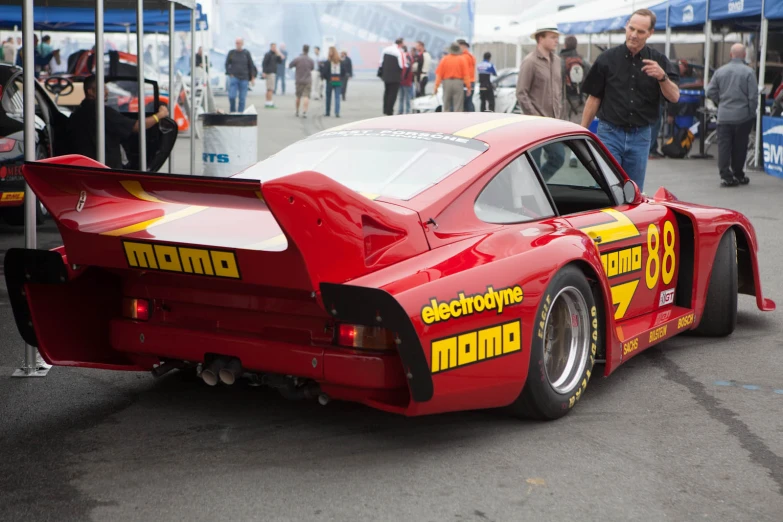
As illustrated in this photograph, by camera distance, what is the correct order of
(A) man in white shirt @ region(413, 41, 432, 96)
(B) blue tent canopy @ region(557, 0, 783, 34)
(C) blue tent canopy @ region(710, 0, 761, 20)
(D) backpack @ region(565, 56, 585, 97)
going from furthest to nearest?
(A) man in white shirt @ region(413, 41, 432, 96) → (D) backpack @ region(565, 56, 585, 97) → (C) blue tent canopy @ region(710, 0, 761, 20) → (B) blue tent canopy @ region(557, 0, 783, 34)

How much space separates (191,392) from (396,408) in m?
1.33

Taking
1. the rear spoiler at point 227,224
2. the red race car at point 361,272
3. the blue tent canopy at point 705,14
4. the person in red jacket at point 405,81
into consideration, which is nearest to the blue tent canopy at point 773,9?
the blue tent canopy at point 705,14

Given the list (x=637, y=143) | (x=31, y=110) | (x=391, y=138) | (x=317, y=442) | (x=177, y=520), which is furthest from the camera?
(x=637, y=143)

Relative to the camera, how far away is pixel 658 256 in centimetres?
505

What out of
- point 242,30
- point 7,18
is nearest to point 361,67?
point 242,30

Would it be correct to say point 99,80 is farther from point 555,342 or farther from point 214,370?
point 555,342

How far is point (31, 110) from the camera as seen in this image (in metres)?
4.91

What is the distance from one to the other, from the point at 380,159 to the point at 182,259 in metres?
1.05

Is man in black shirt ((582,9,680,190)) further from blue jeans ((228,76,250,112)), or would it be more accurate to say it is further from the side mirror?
blue jeans ((228,76,250,112))

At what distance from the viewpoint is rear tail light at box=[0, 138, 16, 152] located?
838 centimetres

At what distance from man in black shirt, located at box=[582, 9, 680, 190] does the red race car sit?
2723 millimetres

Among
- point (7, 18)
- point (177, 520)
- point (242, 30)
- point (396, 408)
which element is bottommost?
point (177, 520)

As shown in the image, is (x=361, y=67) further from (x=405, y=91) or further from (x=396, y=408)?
(x=396, y=408)

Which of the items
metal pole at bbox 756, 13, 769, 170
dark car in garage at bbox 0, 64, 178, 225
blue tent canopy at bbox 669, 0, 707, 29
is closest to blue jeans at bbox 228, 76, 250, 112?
blue tent canopy at bbox 669, 0, 707, 29
